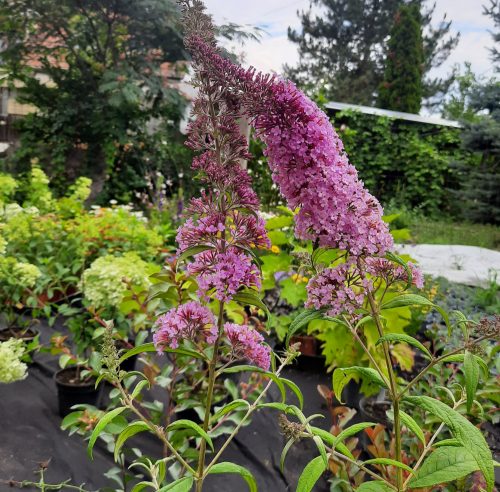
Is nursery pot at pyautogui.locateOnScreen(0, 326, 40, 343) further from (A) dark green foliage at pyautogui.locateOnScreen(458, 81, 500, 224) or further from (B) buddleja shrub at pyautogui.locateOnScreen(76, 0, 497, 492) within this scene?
(A) dark green foliage at pyautogui.locateOnScreen(458, 81, 500, 224)

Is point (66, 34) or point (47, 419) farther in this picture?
point (66, 34)

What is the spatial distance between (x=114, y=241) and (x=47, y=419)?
125cm

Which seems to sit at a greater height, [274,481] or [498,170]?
[498,170]

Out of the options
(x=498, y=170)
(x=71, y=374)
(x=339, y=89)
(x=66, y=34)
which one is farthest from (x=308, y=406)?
(x=339, y=89)

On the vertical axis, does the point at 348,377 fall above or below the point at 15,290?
above

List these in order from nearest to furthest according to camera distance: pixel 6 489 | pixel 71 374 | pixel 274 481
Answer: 1. pixel 6 489
2. pixel 274 481
3. pixel 71 374

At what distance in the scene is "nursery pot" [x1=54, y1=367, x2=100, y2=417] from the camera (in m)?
2.14

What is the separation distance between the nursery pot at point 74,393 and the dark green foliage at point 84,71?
5137mm

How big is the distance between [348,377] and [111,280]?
1.28m

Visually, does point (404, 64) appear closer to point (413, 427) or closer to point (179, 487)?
point (413, 427)

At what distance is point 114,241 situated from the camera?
10.2ft

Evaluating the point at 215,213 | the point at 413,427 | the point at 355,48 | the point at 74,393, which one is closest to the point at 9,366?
the point at 74,393

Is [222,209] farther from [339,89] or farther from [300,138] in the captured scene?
[339,89]

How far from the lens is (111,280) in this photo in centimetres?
202
